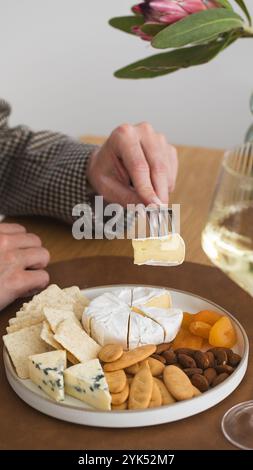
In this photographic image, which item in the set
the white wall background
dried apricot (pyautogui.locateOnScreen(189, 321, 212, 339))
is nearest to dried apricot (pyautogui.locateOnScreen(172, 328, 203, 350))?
dried apricot (pyautogui.locateOnScreen(189, 321, 212, 339))

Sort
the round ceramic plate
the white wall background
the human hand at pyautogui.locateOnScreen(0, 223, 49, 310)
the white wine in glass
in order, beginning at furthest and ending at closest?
the white wall background < the human hand at pyautogui.locateOnScreen(0, 223, 49, 310) < the round ceramic plate < the white wine in glass

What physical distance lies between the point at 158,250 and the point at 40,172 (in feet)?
1.99

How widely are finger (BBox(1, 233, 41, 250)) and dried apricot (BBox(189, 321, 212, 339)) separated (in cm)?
38

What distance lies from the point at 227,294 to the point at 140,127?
1.23ft

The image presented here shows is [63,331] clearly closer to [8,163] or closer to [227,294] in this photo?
[227,294]

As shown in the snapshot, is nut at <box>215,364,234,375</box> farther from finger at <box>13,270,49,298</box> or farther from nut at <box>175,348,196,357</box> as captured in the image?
finger at <box>13,270,49,298</box>

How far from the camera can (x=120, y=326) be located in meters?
0.98

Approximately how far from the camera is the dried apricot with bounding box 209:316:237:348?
994mm

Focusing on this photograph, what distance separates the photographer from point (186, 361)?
924 millimetres

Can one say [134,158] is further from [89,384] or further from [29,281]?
[89,384]

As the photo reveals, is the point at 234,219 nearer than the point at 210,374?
Yes

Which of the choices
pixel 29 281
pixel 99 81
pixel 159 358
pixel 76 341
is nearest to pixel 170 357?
pixel 159 358

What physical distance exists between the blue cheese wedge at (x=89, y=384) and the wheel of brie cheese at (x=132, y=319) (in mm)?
75

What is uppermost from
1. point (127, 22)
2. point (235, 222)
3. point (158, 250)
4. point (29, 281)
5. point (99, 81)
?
point (127, 22)
